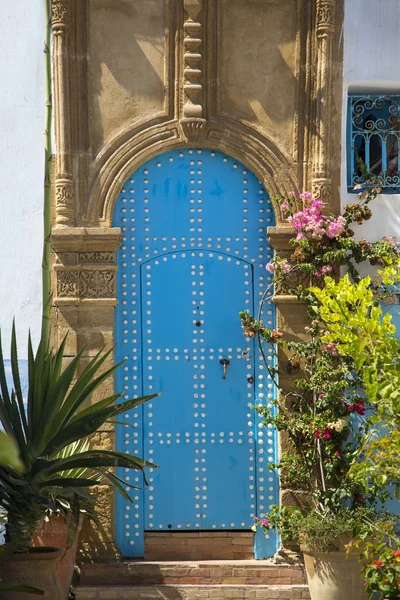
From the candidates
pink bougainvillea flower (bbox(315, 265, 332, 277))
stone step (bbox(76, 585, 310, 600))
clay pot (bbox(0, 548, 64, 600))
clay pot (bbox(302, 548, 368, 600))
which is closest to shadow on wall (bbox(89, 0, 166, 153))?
pink bougainvillea flower (bbox(315, 265, 332, 277))

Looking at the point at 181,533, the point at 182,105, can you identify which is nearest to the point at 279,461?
the point at 181,533

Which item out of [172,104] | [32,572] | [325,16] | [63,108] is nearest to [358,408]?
[32,572]

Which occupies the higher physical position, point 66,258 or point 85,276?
point 66,258

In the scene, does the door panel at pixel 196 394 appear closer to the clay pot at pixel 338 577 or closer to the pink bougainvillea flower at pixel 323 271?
the pink bougainvillea flower at pixel 323 271

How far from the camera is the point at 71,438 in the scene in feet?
19.8

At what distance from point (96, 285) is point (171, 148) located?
3.95 feet

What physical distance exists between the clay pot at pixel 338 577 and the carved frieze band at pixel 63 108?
304 centimetres

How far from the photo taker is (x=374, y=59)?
7363 mm

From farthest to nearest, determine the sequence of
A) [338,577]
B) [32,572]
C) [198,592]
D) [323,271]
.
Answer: [323,271]
[198,592]
[338,577]
[32,572]

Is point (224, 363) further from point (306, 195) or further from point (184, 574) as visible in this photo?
point (184, 574)

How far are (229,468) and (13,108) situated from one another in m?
3.18

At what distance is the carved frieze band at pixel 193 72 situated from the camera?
7.20m

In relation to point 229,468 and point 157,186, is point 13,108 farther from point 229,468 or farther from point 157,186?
point 229,468

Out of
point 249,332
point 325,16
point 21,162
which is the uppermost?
point 325,16
